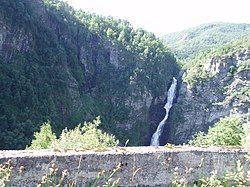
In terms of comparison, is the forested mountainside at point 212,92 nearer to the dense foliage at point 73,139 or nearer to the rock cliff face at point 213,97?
the rock cliff face at point 213,97

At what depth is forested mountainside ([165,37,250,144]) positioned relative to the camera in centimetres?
9612

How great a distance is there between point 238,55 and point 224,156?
94.3 meters

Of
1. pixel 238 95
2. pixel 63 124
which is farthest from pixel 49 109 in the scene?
pixel 238 95

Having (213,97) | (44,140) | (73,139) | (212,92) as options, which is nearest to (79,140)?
(73,139)

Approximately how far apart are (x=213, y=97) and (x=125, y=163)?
94.4 meters

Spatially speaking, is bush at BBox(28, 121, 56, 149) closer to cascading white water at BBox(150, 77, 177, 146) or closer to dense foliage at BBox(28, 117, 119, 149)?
dense foliage at BBox(28, 117, 119, 149)

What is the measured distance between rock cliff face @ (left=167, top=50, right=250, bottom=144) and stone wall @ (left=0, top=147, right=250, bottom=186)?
86.0m

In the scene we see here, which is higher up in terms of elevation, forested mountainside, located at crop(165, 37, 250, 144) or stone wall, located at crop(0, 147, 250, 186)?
stone wall, located at crop(0, 147, 250, 186)

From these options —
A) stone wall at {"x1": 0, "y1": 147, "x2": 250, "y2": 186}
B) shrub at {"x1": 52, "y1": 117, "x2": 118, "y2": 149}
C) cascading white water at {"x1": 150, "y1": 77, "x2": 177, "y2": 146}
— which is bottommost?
cascading white water at {"x1": 150, "y1": 77, "x2": 177, "y2": 146}

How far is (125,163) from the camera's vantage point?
8.49m

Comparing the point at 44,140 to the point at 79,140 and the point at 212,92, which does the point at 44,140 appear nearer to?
the point at 79,140

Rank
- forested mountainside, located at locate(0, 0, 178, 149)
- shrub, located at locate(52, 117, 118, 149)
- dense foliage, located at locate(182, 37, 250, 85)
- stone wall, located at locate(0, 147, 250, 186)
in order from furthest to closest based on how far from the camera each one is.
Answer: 1. dense foliage, located at locate(182, 37, 250, 85)
2. forested mountainside, located at locate(0, 0, 178, 149)
3. shrub, located at locate(52, 117, 118, 149)
4. stone wall, located at locate(0, 147, 250, 186)

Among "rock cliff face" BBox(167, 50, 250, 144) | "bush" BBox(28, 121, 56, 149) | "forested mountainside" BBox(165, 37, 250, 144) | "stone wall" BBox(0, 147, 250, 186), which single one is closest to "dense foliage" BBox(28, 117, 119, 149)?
"bush" BBox(28, 121, 56, 149)

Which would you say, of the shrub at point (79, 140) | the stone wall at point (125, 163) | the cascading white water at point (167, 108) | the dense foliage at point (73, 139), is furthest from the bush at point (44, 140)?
the cascading white water at point (167, 108)
